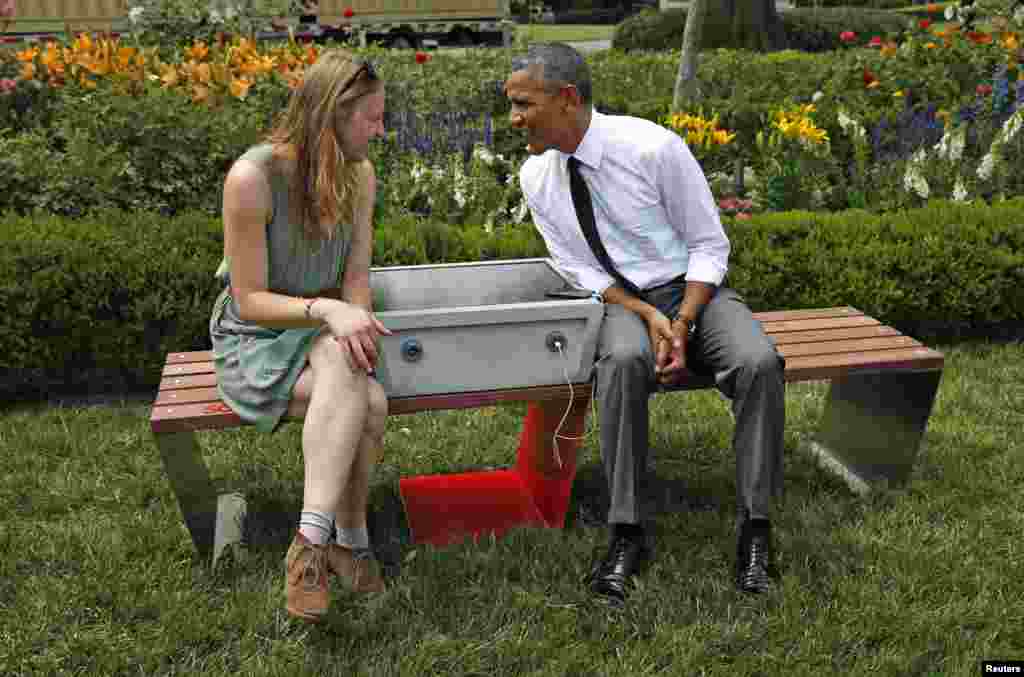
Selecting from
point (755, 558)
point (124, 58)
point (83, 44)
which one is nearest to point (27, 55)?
point (83, 44)

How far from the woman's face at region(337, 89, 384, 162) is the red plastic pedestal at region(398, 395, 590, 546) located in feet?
2.99

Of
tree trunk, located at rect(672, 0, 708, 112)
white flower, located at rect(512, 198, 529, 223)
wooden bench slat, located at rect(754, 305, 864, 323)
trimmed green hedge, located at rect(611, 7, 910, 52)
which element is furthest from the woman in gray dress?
trimmed green hedge, located at rect(611, 7, 910, 52)

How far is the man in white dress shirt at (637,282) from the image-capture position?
9.36 ft

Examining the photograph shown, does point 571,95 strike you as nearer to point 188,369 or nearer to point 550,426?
point 550,426

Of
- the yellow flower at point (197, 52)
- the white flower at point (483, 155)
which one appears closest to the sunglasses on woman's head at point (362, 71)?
the white flower at point (483, 155)

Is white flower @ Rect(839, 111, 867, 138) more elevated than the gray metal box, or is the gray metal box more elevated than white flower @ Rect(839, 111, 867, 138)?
white flower @ Rect(839, 111, 867, 138)

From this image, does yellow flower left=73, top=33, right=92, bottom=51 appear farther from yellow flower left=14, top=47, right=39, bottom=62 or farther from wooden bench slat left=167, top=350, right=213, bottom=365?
wooden bench slat left=167, top=350, right=213, bottom=365

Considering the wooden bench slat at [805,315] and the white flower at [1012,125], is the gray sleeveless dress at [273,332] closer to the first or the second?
the wooden bench slat at [805,315]

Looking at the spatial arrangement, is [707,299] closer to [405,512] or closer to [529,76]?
[529,76]

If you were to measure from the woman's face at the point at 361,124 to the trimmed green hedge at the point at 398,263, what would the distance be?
157cm

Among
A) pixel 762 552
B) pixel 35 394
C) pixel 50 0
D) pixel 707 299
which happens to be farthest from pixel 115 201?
pixel 50 0

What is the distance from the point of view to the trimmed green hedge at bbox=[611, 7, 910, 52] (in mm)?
17828

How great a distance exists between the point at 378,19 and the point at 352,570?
18.2 metres

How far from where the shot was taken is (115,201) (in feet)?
15.6
